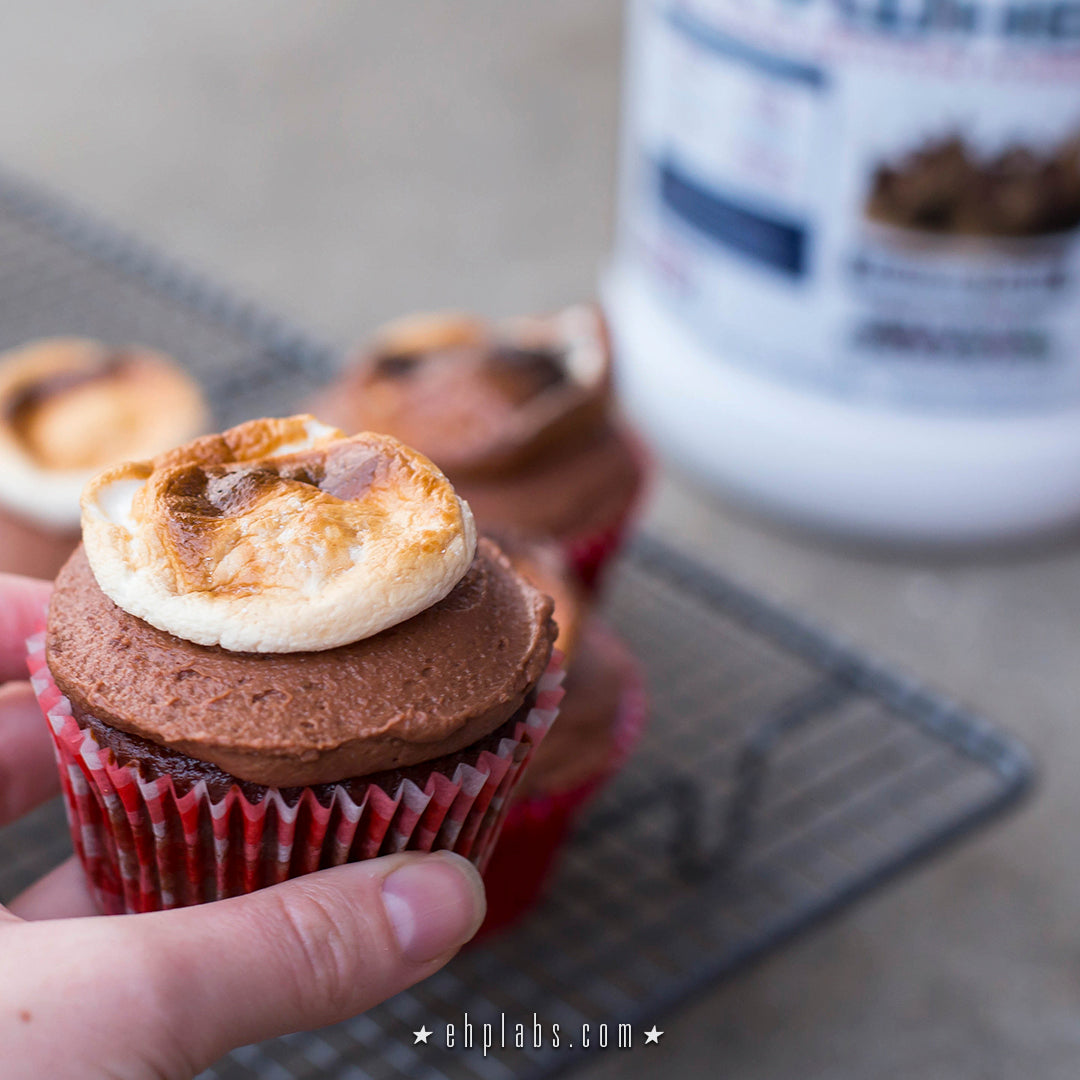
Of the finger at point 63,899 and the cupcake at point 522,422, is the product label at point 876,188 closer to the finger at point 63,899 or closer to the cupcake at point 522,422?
the cupcake at point 522,422

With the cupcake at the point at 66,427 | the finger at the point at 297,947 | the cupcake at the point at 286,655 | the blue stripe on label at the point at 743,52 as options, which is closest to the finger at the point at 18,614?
the cupcake at the point at 286,655

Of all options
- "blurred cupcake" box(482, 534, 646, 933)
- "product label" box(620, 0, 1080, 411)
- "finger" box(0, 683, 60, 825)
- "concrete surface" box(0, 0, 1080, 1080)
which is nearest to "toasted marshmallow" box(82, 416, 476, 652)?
"finger" box(0, 683, 60, 825)

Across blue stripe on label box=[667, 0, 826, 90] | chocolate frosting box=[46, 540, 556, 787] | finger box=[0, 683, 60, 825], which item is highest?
blue stripe on label box=[667, 0, 826, 90]

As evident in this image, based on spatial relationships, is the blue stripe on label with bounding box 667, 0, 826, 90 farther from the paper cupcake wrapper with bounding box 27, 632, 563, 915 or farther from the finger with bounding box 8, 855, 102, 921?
the finger with bounding box 8, 855, 102, 921

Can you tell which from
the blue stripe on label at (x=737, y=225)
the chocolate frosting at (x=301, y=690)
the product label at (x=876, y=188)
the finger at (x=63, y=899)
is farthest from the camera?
the blue stripe on label at (x=737, y=225)

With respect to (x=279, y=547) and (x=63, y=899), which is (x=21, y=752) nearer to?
(x=63, y=899)

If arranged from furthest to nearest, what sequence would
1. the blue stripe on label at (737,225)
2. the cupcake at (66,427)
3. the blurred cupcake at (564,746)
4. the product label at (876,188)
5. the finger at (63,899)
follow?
the blue stripe on label at (737,225)
the product label at (876,188)
the cupcake at (66,427)
the blurred cupcake at (564,746)
the finger at (63,899)

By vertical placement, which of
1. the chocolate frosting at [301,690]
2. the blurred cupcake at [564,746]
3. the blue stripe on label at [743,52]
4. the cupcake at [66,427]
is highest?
the blue stripe on label at [743,52]
